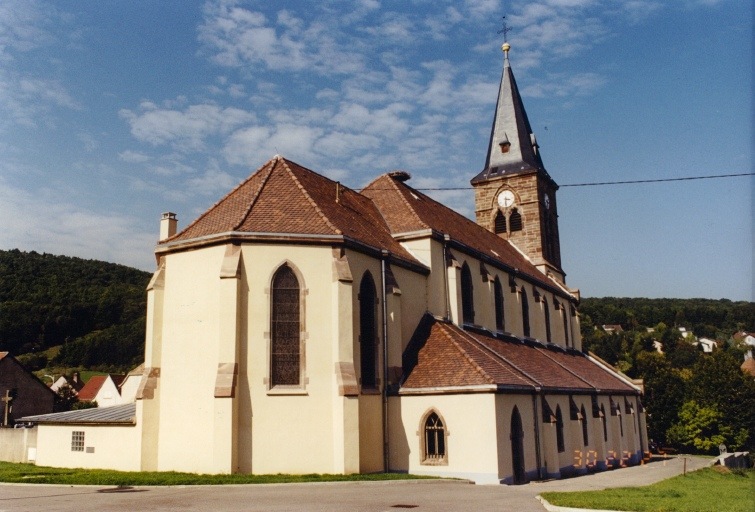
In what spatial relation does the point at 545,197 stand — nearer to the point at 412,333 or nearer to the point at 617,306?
the point at 412,333

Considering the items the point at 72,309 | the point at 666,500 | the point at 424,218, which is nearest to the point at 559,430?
the point at 424,218

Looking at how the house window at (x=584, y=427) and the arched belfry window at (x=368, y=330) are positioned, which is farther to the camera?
the house window at (x=584, y=427)

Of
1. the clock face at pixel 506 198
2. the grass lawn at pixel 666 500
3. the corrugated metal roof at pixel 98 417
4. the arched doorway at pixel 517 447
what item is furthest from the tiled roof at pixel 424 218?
the grass lawn at pixel 666 500

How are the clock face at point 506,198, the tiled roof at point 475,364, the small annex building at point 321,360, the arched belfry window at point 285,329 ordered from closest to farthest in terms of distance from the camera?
the small annex building at point 321,360, the arched belfry window at point 285,329, the tiled roof at point 475,364, the clock face at point 506,198

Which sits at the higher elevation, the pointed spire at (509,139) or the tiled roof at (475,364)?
the pointed spire at (509,139)

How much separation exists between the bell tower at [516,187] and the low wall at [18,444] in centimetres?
2843

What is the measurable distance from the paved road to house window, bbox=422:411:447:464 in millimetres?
1997

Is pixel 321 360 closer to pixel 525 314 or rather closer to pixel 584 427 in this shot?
pixel 584 427

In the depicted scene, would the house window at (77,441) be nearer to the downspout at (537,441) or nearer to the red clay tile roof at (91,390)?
the downspout at (537,441)

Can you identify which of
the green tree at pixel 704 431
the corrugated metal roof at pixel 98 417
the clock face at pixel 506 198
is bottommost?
the green tree at pixel 704 431

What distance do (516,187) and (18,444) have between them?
30990 millimetres

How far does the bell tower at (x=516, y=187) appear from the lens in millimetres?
43344

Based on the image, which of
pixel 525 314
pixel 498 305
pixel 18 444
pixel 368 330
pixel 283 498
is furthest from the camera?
pixel 525 314

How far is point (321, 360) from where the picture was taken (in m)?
21.3
